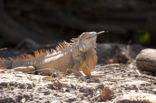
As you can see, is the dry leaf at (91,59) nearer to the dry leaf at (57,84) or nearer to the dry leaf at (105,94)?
the dry leaf at (57,84)

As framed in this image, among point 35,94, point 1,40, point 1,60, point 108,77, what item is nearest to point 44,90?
point 35,94

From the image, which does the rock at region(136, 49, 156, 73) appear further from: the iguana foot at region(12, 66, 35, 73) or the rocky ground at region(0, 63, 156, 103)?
the iguana foot at region(12, 66, 35, 73)

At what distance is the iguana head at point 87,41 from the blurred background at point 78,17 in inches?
385

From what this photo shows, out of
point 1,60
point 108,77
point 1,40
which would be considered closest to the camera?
point 108,77

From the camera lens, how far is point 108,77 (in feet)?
15.6

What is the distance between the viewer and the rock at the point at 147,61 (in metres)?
5.19

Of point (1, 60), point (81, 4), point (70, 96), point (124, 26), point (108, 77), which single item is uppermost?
point (81, 4)

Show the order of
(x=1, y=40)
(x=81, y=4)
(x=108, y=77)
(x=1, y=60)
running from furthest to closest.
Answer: (x=81, y=4) < (x=1, y=40) < (x=1, y=60) < (x=108, y=77)

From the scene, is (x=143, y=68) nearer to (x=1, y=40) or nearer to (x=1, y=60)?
(x=1, y=60)

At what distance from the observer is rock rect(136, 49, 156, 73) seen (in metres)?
5.19

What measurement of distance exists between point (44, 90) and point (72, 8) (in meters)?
13.0

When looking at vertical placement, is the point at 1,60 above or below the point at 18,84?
above

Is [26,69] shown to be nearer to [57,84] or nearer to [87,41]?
[87,41]

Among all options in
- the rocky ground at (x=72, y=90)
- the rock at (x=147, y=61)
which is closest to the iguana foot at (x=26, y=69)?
the rocky ground at (x=72, y=90)
